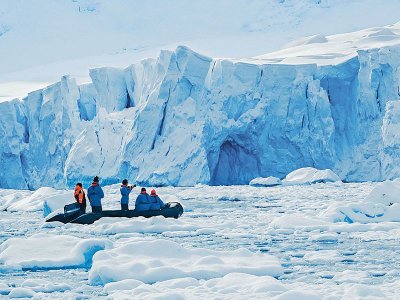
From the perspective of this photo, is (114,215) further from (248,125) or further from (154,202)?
(248,125)

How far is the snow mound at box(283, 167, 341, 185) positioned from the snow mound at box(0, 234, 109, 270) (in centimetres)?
1892

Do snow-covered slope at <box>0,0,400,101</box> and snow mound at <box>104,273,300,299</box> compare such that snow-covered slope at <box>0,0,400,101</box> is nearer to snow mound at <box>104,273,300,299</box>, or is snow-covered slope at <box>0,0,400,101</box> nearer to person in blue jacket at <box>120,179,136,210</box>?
person in blue jacket at <box>120,179,136,210</box>

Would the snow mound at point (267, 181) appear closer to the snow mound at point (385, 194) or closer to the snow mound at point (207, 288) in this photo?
the snow mound at point (385, 194)

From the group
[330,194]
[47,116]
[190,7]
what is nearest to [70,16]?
[190,7]

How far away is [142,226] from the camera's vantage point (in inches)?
533

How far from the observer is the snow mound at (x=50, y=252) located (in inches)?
379

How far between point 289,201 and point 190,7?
7115cm

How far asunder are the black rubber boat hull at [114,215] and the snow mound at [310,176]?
13.6 metres

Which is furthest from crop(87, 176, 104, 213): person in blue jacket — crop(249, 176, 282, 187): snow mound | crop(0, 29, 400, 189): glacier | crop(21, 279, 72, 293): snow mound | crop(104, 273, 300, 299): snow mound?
crop(0, 29, 400, 189): glacier

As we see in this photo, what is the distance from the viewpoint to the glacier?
99.8 ft

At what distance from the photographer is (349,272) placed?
28.7ft

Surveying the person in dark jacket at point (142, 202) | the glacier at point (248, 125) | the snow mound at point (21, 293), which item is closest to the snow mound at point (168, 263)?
the snow mound at point (21, 293)

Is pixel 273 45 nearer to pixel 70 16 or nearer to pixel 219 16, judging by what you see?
pixel 219 16

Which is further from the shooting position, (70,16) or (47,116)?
(70,16)
